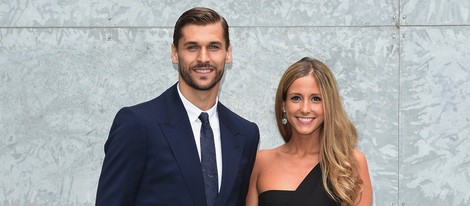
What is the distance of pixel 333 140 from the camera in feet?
12.5

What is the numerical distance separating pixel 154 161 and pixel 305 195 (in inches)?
29.3

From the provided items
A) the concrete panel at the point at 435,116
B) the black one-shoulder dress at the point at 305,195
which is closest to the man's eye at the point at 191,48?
the black one-shoulder dress at the point at 305,195

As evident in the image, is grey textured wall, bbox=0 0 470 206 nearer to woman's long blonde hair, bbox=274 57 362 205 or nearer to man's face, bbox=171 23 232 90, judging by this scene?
woman's long blonde hair, bbox=274 57 362 205

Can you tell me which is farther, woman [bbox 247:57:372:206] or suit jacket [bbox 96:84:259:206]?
woman [bbox 247:57:372:206]

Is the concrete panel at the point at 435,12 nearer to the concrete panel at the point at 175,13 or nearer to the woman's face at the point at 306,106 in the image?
the concrete panel at the point at 175,13

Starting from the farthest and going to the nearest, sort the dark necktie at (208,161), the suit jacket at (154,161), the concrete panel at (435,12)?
the concrete panel at (435,12) < the dark necktie at (208,161) < the suit jacket at (154,161)

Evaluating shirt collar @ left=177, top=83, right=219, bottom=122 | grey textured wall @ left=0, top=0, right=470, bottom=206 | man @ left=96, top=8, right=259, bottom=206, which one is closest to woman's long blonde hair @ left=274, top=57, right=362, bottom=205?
man @ left=96, top=8, right=259, bottom=206

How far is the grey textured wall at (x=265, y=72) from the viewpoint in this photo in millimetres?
5102

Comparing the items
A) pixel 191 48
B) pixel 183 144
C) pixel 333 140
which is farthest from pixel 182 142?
pixel 333 140

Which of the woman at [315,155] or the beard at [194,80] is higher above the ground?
the beard at [194,80]

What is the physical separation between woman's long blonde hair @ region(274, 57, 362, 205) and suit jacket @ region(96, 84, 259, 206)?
19.7 inches

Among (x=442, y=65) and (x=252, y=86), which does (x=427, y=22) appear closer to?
(x=442, y=65)

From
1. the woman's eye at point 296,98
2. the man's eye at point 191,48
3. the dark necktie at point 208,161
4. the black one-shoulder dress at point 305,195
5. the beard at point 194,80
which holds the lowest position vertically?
the black one-shoulder dress at point 305,195

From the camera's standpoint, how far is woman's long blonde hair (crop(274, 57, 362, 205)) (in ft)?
12.4
